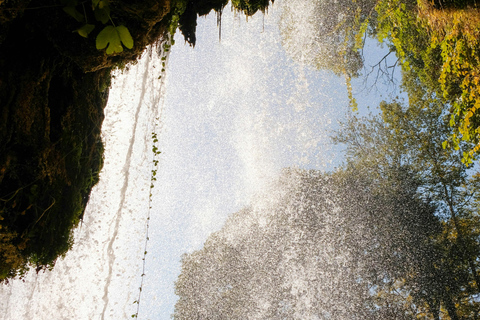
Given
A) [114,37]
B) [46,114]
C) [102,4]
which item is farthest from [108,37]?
[46,114]

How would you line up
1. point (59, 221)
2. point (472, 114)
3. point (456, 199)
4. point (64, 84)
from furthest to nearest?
point (456, 199)
point (472, 114)
point (59, 221)
point (64, 84)

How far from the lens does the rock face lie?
1.73 metres

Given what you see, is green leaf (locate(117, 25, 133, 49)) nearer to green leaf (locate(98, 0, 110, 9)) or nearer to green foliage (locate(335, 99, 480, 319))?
green leaf (locate(98, 0, 110, 9))

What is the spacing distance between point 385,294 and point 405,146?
15.8 feet

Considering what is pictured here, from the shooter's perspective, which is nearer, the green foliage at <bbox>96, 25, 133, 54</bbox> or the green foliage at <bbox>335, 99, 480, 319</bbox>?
the green foliage at <bbox>96, 25, 133, 54</bbox>

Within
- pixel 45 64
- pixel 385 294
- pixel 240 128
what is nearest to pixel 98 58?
pixel 45 64

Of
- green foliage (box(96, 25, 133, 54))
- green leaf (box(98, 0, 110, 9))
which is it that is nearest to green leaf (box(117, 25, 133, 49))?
green foliage (box(96, 25, 133, 54))

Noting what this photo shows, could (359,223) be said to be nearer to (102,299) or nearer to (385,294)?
(385,294)

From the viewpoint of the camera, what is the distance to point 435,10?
13.5 ft

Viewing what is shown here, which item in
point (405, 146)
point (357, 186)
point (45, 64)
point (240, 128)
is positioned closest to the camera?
point (45, 64)

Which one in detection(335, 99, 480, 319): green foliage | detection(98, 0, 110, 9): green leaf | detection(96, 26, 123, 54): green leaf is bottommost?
detection(96, 26, 123, 54): green leaf

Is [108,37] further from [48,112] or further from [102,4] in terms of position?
[48,112]

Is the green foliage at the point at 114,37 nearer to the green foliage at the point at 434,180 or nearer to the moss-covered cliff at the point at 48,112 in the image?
the moss-covered cliff at the point at 48,112

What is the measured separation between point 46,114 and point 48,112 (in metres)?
0.02
